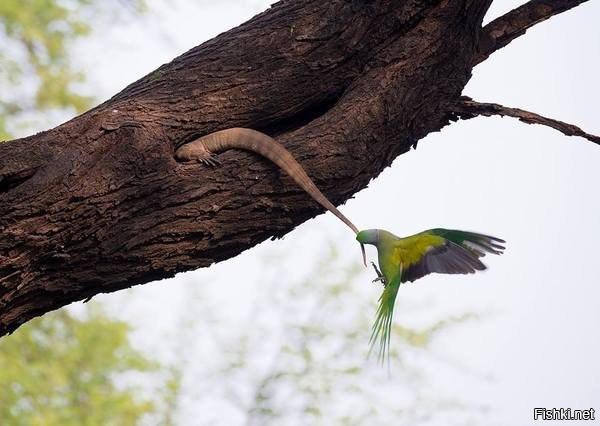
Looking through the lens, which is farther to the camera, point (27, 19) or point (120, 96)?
point (27, 19)

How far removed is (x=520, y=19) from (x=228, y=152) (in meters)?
1.18

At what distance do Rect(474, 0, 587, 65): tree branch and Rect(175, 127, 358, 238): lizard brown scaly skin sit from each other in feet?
2.79

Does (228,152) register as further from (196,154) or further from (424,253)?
(424,253)

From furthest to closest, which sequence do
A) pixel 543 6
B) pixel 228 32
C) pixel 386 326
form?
pixel 543 6 < pixel 228 32 < pixel 386 326

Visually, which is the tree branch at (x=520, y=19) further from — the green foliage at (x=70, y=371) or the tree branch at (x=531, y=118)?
the green foliage at (x=70, y=371)

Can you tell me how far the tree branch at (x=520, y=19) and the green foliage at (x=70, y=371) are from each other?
6519 mm

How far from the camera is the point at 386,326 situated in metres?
2.57

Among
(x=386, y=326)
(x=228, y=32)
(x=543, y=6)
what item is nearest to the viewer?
(x=386, y=326)

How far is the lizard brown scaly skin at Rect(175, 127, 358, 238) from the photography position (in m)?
2.78

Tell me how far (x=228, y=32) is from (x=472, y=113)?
2.82ft

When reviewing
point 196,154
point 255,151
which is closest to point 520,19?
point 255,151

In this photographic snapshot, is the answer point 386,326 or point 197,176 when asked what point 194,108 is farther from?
point 386,326

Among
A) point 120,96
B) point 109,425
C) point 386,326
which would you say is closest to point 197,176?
point 120,96

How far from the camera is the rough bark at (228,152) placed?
98.7 inches
